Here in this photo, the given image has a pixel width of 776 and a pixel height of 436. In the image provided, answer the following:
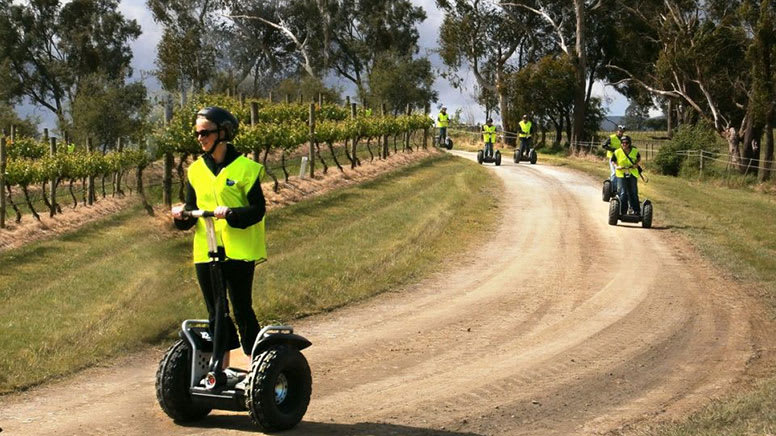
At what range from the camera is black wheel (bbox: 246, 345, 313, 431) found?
25.0 ft

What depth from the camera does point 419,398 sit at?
9.52 metres

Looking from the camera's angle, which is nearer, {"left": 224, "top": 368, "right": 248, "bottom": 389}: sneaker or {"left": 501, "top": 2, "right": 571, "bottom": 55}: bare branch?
{"left": 224, "top": 368, "right": 248, "bottom": 389}: sneaker

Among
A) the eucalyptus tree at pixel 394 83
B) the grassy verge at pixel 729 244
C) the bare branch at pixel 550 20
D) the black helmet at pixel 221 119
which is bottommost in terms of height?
the grassy verge at pixel 729 244

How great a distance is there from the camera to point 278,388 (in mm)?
7883

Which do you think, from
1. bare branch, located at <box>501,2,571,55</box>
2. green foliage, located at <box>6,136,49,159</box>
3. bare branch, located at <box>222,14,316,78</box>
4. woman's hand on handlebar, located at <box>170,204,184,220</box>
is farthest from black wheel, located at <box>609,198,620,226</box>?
bare branch, located at <box>222,14,316,78</box>

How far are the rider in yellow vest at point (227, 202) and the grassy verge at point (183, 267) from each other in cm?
368

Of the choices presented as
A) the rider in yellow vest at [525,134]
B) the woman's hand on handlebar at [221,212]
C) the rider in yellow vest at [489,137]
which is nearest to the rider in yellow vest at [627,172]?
the rider in yellow vest at [525,134]

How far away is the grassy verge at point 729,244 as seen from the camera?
8664 mm

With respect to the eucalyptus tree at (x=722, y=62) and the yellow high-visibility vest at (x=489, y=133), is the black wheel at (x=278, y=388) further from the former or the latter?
the eucalyptus tree at (x=722, y=62)

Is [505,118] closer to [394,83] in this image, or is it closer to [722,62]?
[394,83]

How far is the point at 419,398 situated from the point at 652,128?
135916 millimetres

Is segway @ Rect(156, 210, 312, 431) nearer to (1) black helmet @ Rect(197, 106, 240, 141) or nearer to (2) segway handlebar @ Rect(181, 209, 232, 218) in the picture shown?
(2) segway handlebar @ Rect(181, 209, 232, 218)

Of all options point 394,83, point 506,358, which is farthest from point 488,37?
point 506,358

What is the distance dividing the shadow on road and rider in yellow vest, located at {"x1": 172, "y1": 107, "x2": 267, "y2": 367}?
996 mm
